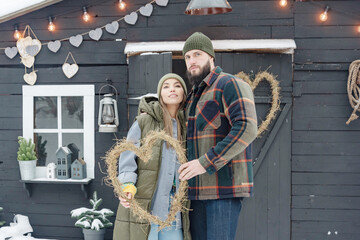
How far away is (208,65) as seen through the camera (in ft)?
7.46

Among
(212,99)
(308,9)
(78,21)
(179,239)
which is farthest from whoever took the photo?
(78,21)

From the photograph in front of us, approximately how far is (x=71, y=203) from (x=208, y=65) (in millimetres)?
2900

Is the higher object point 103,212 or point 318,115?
point 318,115

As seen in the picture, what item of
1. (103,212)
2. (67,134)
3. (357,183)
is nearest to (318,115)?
(357,183)

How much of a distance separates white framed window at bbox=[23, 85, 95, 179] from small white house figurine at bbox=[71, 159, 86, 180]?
134 mm

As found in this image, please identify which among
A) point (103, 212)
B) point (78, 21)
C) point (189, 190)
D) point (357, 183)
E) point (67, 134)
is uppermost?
point (78, 21)

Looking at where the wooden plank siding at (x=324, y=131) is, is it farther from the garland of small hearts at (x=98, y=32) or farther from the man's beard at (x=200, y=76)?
the man's beard at (x=200, y=76)

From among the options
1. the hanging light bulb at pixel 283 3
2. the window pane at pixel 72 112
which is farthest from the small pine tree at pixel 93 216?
the hanging light bulb at pixel 283 3

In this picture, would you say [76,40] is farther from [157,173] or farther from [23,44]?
[157,173]

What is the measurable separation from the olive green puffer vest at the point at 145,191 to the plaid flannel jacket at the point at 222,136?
0.65ft

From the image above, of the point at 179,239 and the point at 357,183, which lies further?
the point at 357,183

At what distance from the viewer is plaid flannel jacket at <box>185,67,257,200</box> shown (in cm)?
200

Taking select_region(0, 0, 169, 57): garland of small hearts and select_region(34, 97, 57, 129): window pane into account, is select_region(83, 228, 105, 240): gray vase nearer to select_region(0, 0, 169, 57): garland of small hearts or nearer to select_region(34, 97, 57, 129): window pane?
select_region(34, 97, 57, 129): window pane

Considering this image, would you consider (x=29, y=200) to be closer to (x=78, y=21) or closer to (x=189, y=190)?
(x=78, y=21)
